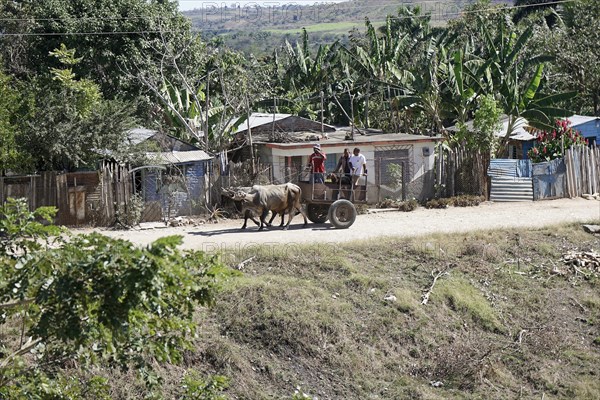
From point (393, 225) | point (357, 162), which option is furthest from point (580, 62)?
point (357, 162)

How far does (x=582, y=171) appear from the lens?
2819 centimetres

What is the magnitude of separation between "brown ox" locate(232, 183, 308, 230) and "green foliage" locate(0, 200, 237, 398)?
1219 cm

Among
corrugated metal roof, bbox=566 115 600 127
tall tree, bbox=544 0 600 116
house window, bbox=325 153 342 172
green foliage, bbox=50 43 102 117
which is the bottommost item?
house window, bbox=325 153 342 172

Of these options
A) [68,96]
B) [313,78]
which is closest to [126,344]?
[68,96]

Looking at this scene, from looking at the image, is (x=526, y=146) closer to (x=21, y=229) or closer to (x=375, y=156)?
(x=375, y=156)

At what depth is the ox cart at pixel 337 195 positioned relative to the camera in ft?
73.0

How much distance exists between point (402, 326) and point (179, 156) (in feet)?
30.2

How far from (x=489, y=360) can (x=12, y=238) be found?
10328 millimetres

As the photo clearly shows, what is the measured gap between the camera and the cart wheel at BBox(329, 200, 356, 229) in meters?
22.3

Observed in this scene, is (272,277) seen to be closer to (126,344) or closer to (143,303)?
(126,344)

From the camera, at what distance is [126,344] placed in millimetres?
9523

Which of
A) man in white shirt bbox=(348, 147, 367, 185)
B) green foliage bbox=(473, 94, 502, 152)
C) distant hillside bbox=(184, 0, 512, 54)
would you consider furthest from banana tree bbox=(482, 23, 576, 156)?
distant hillside bbox=(184, 0, 512, 54)

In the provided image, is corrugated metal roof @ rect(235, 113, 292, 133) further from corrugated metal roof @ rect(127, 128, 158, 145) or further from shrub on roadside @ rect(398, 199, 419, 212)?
shrub on roadside @ rect(398, 199, 419, 212)

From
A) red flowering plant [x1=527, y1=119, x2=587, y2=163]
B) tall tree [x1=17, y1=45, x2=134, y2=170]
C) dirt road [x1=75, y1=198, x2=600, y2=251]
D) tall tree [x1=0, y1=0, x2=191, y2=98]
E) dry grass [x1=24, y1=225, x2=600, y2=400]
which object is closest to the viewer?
dry grass [x1=24, y1=225, x2=600, y2=400]
